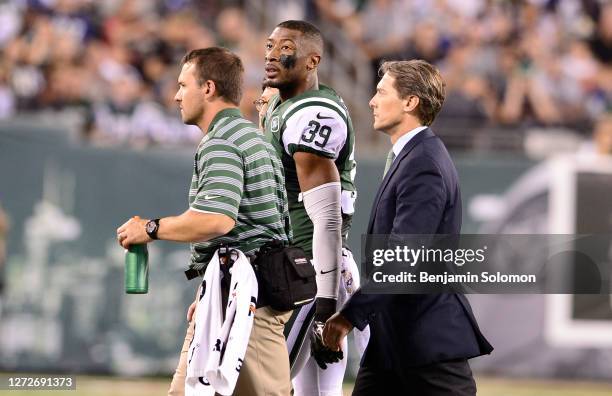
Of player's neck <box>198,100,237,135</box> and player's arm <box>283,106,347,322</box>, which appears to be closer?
player's neck <box>198,100,237,135</box>

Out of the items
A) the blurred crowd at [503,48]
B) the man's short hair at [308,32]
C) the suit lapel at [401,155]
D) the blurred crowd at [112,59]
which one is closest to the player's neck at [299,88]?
the man's short hair at [308,32]

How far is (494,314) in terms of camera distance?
1162 centimetres

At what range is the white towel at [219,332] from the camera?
4.73 metres

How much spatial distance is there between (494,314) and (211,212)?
7451 mm

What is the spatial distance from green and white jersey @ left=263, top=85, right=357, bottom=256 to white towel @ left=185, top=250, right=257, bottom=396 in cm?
99

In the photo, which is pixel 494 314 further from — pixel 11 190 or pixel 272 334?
pixel 272 334

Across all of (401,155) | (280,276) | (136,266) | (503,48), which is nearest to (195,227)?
(136,266)

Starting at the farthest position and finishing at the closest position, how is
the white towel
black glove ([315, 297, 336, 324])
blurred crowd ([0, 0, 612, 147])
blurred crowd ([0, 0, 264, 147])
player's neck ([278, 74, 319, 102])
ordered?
blurred crowd ([0, 0, 612, 147]) → blurred crowd ([0, 0, 264, 147]) → player's neck ([278, 74, 319, 102]) → black glove ([315, 297, 336, 324]) → the white towel

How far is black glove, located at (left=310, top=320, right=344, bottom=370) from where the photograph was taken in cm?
542

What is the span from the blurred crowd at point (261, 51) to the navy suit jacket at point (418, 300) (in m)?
7.63

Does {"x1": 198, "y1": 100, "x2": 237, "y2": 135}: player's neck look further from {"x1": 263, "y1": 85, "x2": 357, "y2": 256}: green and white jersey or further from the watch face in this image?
{"x1": 263, "y1": 85, "x2": 357, "y2": 256}: green and white jersey

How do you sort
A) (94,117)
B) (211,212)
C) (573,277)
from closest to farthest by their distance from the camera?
(211,212)
(573,277)
(94,117)

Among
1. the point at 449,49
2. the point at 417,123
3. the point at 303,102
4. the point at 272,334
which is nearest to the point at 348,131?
the point at 303,102

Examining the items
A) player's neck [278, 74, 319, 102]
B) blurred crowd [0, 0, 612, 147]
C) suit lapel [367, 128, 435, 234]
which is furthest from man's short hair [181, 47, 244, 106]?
blurred crowd [0, 0, 612, 147]
